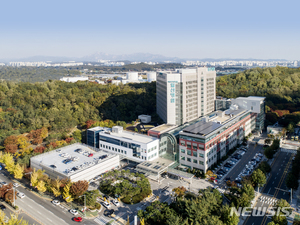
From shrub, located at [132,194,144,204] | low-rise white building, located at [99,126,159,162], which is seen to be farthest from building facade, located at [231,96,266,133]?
shrub, located at [132,194,144,204]

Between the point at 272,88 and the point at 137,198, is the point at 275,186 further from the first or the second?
the point at 272,88

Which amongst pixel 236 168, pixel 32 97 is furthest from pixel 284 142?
pixel 32 97

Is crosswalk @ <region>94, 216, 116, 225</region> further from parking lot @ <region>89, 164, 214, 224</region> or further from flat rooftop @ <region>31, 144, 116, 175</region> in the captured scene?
flat rooftop @ <region>31, 144, 116, 175</region>

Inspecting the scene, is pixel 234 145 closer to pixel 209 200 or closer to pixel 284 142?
pixel 284 142

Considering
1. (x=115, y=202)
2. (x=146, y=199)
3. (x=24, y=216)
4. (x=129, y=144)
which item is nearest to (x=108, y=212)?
(x=115, y=202)

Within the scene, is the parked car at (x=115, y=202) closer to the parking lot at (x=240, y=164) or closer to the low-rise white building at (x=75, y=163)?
the low-rise white building at (x=75, y=163)
